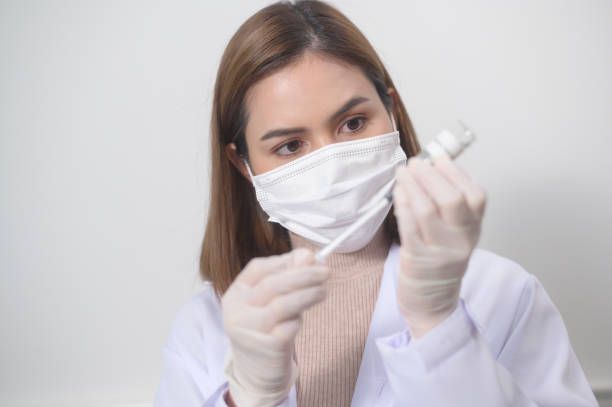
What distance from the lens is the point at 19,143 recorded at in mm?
1422

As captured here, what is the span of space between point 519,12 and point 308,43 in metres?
0.69

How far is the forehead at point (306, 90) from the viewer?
88cm

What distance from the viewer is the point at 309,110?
2.89 ft

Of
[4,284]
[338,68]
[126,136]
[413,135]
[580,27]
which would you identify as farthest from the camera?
[4,284]

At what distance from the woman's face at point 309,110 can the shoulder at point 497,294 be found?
1.18 ft

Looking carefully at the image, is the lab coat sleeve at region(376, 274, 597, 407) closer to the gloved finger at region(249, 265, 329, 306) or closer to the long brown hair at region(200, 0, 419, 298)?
the gloved finger at region(249, 265, 329, 306)

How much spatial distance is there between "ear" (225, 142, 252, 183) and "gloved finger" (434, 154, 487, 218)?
55cm

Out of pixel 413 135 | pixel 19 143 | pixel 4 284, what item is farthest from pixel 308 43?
pixel 4 284

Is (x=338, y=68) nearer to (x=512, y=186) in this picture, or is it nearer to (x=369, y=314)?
(x=369, y=314)

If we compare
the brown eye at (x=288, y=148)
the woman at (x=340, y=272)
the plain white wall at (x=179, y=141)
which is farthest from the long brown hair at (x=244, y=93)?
the plain white wall at (x=179, y=141)

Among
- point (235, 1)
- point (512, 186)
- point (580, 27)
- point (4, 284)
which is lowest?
point (4, 284)

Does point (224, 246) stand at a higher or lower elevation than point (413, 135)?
lower

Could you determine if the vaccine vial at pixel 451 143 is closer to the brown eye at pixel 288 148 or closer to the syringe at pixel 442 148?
the syringe at pixel 442 148

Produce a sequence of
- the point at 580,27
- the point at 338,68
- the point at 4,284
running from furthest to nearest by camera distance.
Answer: the point at 4,284
the point at 580,27
the point at 338,68
